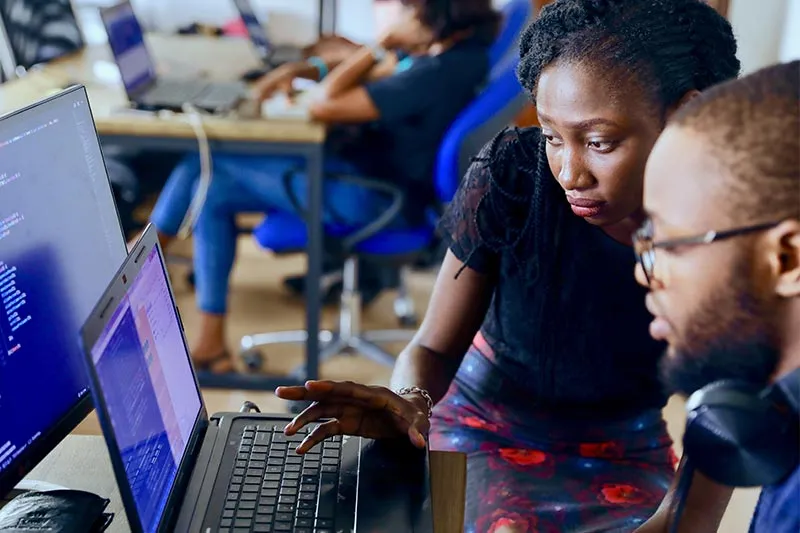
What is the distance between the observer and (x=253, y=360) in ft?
8.99

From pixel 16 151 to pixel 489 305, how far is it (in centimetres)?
71

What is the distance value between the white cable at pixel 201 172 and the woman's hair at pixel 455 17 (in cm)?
63

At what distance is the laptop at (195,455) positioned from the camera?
783 mm

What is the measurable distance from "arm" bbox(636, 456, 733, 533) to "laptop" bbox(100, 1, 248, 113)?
170 cm

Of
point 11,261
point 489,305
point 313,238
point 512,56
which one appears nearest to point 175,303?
point 11,261

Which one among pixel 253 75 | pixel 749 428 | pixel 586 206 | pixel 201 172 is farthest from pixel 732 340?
pixel 253 75

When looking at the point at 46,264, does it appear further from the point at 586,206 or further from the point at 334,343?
the point at 334,343

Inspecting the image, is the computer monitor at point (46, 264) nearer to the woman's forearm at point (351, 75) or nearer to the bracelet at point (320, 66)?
the woman's forearm at point (351, 75)

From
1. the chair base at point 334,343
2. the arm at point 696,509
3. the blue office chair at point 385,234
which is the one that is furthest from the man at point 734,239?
the chair base at point 334,343

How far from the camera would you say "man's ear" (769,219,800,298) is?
2.31 feet

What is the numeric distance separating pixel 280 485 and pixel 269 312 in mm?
2141

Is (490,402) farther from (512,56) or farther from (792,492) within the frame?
(512,56)

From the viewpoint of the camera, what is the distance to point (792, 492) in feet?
2.55

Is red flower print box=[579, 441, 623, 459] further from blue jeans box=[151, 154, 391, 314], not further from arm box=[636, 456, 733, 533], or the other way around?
blue jeans box=[151, 154, 391, 314]
